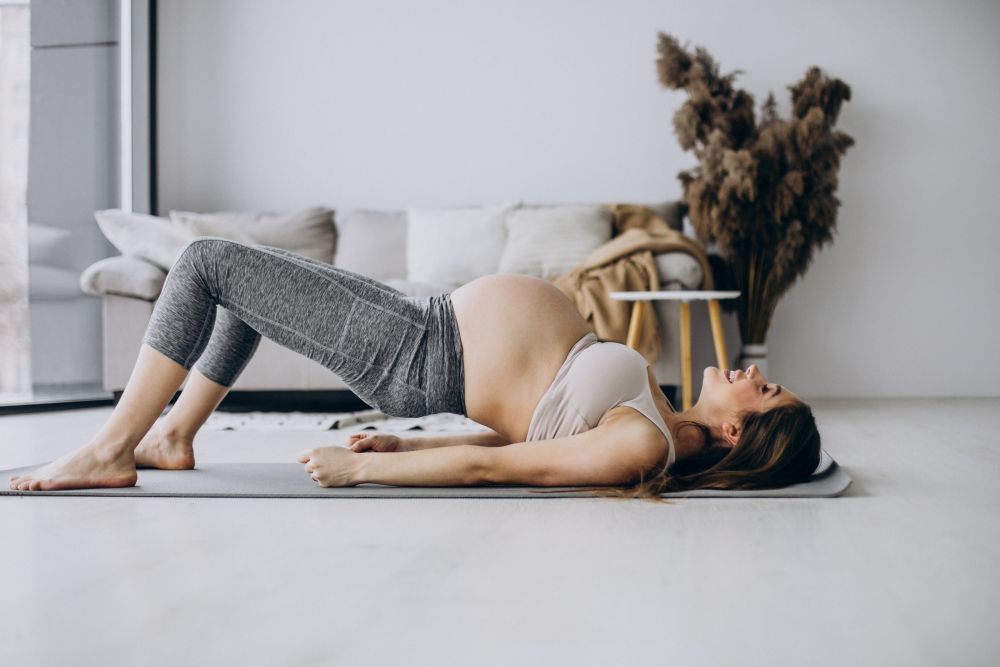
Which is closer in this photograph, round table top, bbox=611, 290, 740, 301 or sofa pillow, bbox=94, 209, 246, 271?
round table top, bbox=611, 290, 740, 301

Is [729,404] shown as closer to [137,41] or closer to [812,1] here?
[812,1]

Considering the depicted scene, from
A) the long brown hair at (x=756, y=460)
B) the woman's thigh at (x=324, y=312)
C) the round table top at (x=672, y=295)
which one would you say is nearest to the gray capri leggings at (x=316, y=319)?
the woman's thigh at (x=324, y=312)

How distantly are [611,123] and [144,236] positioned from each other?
7.77 feet

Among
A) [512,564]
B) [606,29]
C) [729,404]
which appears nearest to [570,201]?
[606,29]

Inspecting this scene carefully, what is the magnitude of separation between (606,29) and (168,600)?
4163 millimetres

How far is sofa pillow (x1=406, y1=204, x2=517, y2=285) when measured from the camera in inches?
166

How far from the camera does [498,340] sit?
171cm

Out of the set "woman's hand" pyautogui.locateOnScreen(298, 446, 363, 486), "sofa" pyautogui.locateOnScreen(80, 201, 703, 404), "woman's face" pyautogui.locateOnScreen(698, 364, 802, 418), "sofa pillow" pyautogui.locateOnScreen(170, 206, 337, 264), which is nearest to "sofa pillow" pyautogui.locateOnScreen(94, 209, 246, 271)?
"sofa" pyautogui.locateOnScreen(80, 201, 703, 404)

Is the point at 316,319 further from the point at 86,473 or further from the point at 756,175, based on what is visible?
the point at 756,175

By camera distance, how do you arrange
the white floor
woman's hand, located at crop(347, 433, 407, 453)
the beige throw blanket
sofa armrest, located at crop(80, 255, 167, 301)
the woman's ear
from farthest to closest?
sofa armrest, located at crop(80, 255, 167, 301)
the beige throw blanket
woman's hand, located at crop(347, 433, 407, 453)
the woman's ear
the white floor

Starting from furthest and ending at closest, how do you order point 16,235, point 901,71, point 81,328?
point 901,71
point 81,328
point 16,235

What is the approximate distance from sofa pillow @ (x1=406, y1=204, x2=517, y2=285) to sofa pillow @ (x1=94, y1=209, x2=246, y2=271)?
2.80ft

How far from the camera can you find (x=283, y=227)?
14.6 ft

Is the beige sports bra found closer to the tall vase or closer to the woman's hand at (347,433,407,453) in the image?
the woman's hand at (347,433,407,453)
